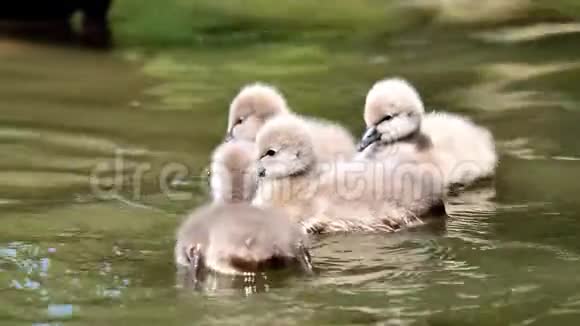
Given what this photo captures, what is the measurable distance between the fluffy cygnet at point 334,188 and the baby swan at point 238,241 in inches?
18.8

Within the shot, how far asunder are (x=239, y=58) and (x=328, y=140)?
428cm

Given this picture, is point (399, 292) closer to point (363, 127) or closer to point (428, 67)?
point (363, 127)

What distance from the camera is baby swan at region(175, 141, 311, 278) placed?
146 inches

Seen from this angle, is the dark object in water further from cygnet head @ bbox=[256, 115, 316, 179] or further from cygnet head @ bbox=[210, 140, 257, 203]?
cygnet head @ bbox=[256, 115, 316, 179]

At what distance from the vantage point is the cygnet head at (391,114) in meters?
5.11

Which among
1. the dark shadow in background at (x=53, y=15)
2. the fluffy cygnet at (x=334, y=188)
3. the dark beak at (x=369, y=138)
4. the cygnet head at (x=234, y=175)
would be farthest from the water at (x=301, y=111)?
the dark shadow in background at (x=53, y=15)

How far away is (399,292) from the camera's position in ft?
11.8

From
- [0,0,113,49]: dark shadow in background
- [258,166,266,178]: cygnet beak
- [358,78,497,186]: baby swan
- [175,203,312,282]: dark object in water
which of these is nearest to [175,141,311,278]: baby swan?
[175,203,312,282]: dark object in water

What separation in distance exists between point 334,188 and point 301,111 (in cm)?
243

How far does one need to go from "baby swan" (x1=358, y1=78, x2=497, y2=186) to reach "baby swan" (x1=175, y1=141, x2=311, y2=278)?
4.02 feet

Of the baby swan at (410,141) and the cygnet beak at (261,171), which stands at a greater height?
the baby swan at (410,141)

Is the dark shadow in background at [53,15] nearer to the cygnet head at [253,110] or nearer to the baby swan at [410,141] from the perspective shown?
the cygnet head at [253,110]

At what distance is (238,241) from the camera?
373cm

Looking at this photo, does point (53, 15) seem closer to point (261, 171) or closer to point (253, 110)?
point (253, 110)
